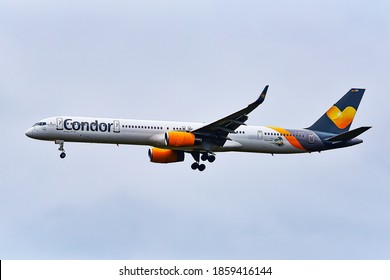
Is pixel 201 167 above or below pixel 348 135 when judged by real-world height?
below

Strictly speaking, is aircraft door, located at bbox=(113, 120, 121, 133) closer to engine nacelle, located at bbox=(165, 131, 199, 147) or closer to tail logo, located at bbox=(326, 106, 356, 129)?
engine nacelle, located at bbox=(165, 131, 199, 147)

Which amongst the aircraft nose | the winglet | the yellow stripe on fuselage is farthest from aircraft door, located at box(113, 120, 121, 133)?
the yellow stripe on fuselage

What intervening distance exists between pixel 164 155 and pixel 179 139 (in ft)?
16.2

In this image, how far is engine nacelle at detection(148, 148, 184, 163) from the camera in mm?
73750

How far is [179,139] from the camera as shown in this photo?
69125 millimetres

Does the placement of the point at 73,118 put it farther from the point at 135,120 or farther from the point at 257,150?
the point at 257,150

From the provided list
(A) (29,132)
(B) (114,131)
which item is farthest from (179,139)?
(A) (29,132)

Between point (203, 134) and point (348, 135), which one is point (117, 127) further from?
point (348, 135)

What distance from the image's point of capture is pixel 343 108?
77.6 meters

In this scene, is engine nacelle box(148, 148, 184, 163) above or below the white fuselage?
below

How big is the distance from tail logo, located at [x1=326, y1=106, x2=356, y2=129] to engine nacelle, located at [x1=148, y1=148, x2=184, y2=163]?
491 inches

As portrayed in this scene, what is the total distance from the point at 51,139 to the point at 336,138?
70.4 ft
